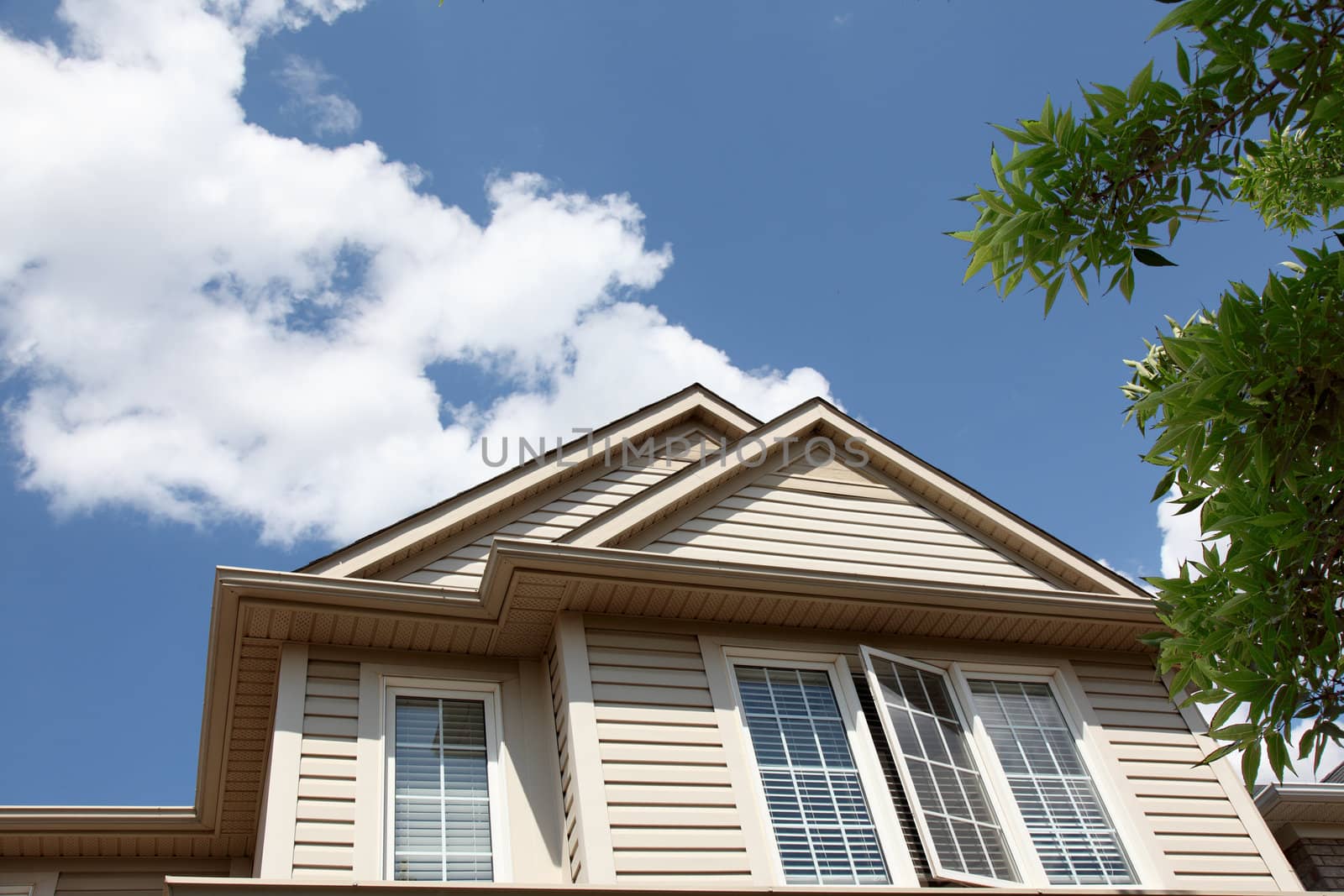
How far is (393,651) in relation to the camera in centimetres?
764

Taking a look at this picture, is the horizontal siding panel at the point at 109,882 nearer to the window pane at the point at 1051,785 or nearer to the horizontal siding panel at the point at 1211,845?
the window pane at the point at 1051,785

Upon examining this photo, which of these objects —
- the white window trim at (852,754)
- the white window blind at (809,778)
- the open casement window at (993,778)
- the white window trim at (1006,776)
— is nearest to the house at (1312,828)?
the white window trim at (1006,776)

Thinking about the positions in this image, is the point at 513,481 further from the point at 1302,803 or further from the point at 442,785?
the point at 1302,803

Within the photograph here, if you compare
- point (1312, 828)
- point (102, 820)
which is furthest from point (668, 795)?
point (1312, 828)

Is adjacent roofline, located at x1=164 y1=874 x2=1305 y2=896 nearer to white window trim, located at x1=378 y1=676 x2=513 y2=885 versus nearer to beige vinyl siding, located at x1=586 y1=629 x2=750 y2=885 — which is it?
beige vinyl siding, located at x1=586 y1=629 x2=750 y2=885

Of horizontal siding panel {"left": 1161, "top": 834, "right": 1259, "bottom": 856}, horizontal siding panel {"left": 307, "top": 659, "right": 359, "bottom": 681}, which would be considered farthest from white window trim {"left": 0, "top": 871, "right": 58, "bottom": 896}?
horizontal siding panel {"left": 1161, "top": 834, "right": 1259, "bottom": 856}

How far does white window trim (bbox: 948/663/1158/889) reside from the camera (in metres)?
7.31

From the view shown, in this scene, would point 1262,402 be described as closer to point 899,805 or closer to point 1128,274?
point 1128,274

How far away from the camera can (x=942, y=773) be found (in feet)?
24.3

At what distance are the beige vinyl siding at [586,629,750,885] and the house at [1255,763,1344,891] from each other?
5364mm

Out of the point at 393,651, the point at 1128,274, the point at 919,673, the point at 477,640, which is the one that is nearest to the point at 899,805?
the point at 919,673

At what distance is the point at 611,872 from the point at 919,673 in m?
3.12

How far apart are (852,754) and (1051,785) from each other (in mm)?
1658

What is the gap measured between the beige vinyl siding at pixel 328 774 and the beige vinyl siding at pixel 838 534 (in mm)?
2610
